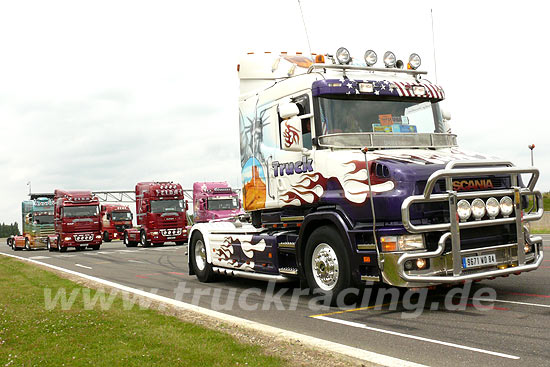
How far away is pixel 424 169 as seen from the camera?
719 cm

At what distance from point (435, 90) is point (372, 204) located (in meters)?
3.07

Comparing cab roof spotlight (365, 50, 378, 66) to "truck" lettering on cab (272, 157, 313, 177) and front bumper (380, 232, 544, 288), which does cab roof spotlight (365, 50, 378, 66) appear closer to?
"truck" lettering on cab (272, 157, 313, 177)

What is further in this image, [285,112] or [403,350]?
[285,112]

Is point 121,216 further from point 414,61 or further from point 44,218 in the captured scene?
point 414,61

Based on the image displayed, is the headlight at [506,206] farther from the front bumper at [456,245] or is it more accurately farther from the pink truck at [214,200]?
the pink truck at [214,200]

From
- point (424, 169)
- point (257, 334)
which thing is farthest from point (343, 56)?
point (257, 334)

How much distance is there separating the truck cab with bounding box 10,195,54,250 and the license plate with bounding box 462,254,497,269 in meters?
33.2

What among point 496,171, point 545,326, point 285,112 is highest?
point 285,112

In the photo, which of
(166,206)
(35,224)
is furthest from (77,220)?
(35,224)

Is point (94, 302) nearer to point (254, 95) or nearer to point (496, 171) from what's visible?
point (254, 95)

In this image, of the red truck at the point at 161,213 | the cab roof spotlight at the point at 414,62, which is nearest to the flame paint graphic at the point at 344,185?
the cab roof spotlight at the point at 414,62

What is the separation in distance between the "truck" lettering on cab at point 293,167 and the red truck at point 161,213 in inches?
905

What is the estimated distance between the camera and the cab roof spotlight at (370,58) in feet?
29.6

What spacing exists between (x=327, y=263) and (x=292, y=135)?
2039 millimetres
